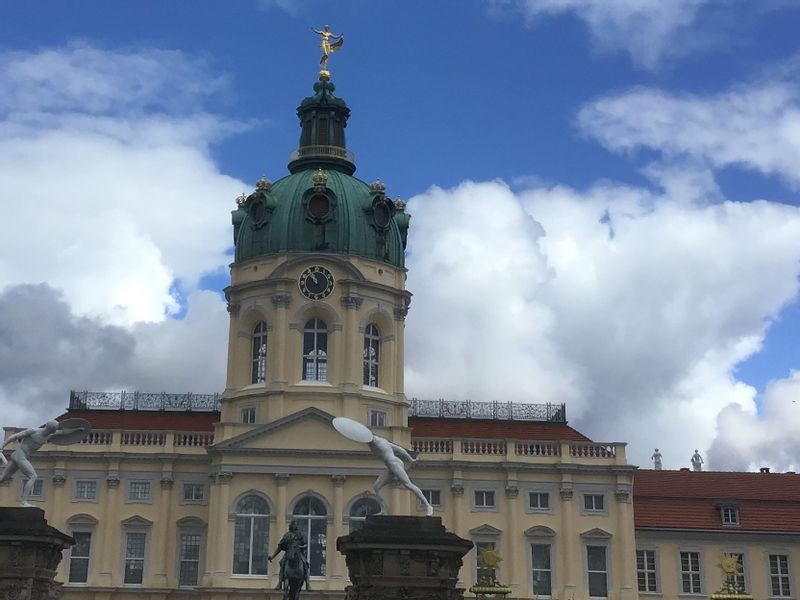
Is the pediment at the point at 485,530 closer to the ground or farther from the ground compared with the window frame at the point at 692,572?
farther from the ground

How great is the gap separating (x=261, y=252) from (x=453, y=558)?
127 ft

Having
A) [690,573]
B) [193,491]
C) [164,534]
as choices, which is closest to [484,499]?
[690,573]

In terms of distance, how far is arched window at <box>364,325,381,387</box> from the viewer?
236ft

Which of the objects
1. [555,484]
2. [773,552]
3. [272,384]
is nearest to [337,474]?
[272,384]

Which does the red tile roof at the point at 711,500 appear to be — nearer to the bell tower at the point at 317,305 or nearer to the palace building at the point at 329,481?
the palace building at the point at 329,481

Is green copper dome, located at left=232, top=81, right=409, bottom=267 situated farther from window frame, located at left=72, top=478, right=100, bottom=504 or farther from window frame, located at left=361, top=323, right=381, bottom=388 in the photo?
window frame, located at left=72, top=478, right=100, bottom=504

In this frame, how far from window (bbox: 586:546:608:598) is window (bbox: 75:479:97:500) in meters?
27.7

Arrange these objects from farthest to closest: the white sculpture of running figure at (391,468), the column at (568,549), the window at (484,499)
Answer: the window at (484,499)
the column at (568,549)
the white sculpture of running figure at (391,468)

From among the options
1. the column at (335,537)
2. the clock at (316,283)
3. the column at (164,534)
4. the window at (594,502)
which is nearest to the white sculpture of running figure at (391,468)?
the column at (335,537)

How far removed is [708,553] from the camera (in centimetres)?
7181

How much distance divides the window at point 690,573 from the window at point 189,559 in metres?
27.6

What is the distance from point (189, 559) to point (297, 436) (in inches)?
363

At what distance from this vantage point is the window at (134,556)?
6794 centimetres

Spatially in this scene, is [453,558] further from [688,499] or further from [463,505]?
[688,499]
